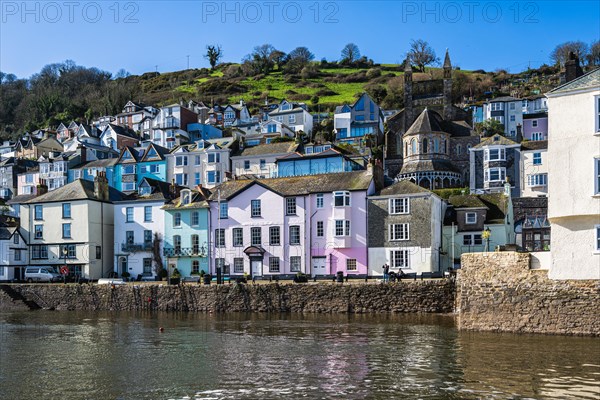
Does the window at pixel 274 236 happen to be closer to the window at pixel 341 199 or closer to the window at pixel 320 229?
the window at pixel 320 229

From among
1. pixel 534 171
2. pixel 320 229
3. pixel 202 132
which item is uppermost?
pixel 202 132

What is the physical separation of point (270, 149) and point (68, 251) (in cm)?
3240

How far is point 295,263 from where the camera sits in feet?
187

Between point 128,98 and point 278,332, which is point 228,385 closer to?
point 278,332

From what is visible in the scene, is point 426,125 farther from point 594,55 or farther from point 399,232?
point 594,55

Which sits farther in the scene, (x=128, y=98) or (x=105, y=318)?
(x=128, y=98)

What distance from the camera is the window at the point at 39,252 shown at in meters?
66.6

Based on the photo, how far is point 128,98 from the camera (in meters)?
166

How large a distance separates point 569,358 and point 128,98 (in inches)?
6015

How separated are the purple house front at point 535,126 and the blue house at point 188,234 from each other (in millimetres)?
62299

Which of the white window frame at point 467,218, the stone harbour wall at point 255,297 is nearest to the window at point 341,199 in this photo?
the white window frame at point 467,218

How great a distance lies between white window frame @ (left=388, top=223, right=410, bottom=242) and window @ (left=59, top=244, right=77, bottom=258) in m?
31.3

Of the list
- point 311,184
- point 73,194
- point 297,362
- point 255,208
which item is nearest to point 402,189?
point 311,184

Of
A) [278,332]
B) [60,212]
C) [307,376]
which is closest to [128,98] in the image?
[60,212]
